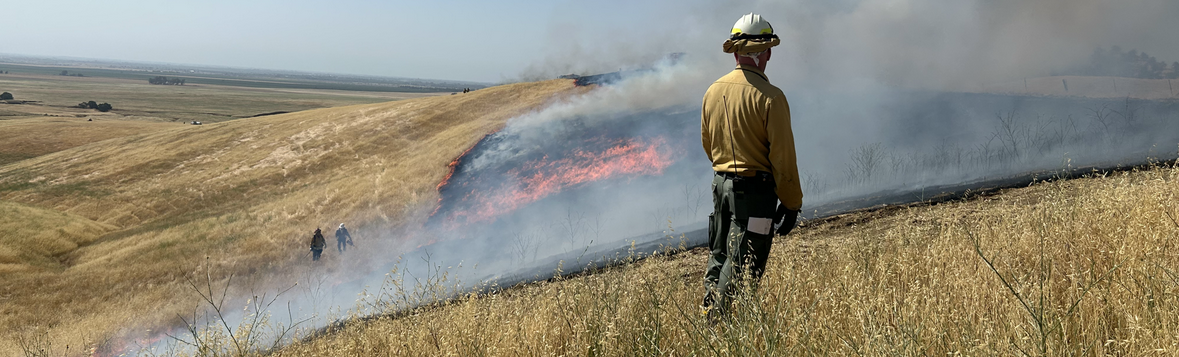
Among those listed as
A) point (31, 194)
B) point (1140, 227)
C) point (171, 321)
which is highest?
point (1140, 227)

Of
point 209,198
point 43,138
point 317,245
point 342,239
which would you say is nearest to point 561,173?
point 342,239

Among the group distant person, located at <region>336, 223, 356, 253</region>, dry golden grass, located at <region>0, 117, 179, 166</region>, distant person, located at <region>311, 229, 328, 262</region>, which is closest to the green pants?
distant person, located at <region>336, 223, 356, 253</region>

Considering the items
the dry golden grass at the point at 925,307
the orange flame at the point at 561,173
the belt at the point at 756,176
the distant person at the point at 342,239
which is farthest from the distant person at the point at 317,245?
the belt at the point at 756,176

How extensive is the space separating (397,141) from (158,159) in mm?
10850

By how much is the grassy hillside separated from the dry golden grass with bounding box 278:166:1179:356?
1322cm

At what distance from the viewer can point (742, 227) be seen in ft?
12.8

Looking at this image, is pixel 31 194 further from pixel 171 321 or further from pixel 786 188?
pixel 786 188

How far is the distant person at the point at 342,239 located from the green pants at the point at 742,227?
16.3m

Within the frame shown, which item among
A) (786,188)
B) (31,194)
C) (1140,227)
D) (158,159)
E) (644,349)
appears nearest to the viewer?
(644,349)

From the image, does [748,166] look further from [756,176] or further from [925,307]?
[925,307]

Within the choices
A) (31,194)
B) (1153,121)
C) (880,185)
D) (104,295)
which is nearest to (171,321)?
(104,295)

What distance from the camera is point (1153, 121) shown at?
20.2 meters

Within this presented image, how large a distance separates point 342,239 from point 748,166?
16.7m

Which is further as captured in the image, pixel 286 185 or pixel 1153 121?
pixel 286 185
